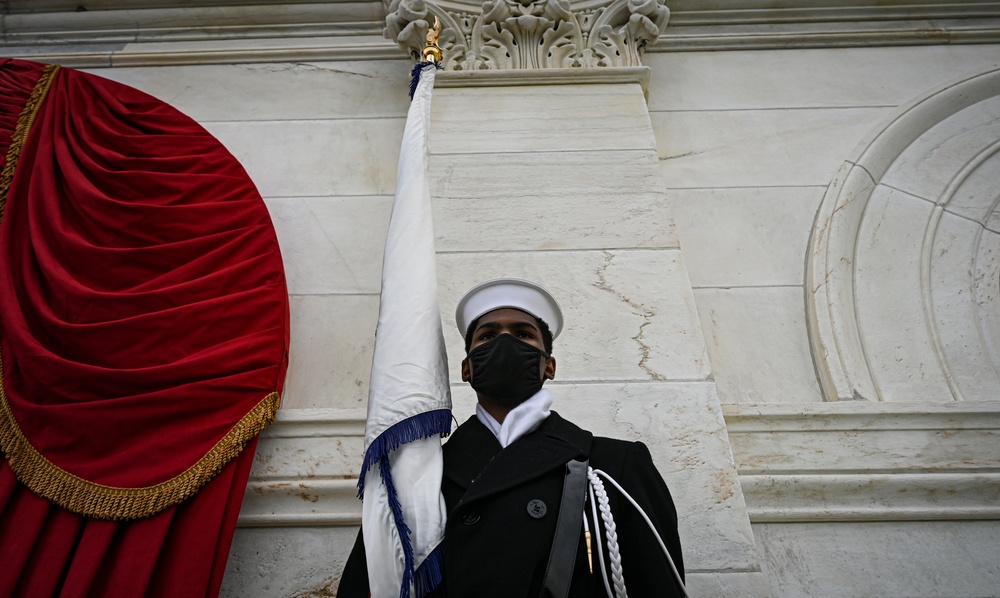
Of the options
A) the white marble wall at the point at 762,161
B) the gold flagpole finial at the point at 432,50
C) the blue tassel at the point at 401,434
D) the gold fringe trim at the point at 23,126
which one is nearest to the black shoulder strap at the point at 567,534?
the blue tassel at the point at 401,434

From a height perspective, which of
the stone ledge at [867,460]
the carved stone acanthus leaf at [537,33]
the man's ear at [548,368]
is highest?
the man's ear at [548,368]

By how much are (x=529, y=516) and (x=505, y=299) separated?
65 cm

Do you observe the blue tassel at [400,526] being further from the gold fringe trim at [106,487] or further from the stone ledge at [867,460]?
the stone ledge at [867,460]

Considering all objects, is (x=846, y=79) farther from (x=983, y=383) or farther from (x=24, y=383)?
(x=24, y=383)

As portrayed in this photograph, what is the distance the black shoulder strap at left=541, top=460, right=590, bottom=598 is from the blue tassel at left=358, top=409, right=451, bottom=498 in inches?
15.9

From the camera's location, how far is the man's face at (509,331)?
1907 mm

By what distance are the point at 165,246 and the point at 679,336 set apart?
1853 mm

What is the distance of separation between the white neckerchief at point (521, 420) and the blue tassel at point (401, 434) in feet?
0.42

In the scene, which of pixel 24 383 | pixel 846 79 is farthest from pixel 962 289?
pixel 24 383

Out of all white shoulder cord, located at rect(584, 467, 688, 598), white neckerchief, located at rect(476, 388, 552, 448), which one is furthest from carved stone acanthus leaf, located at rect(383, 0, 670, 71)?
white shoulder cord, located at rect(584, 467, 688, 598)

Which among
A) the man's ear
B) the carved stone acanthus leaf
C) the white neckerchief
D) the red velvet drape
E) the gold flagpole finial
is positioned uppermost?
the gold flagpole finial

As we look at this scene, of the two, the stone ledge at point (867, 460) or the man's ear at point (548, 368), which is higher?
the man's ear at point (548, 368)

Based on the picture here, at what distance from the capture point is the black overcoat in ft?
4.77

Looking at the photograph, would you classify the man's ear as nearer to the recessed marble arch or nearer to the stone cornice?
the recessed marble arch
